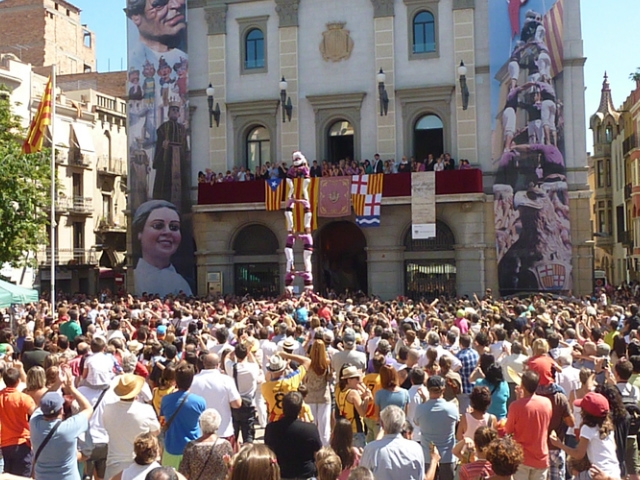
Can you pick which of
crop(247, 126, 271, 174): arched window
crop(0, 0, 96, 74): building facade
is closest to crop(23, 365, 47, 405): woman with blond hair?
crop(247, 126, 271, 174): arched window

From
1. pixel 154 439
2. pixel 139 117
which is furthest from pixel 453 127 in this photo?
pixel 154 439

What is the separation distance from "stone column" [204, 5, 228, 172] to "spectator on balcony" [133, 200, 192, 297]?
9.69 feet

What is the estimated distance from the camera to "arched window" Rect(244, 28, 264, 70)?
117ft

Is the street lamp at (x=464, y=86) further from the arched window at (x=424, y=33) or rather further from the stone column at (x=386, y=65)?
the stone column at (x=386, y=65)

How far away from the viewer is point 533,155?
3117 cm

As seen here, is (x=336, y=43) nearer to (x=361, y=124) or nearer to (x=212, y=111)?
(x=361, y=124)

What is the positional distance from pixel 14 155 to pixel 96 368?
18887 mm

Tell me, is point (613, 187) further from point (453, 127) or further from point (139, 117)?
point (139, 117)

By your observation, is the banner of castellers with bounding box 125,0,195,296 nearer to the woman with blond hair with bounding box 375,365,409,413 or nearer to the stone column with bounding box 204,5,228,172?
the stone column with bounding box 204,5,228,172

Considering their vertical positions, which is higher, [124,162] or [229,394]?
[124,162]

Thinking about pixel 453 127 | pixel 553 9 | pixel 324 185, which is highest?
pixel 553 9

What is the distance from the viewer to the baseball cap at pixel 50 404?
24.9 ft

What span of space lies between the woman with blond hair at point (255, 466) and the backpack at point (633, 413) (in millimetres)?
4581

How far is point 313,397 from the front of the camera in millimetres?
10680
